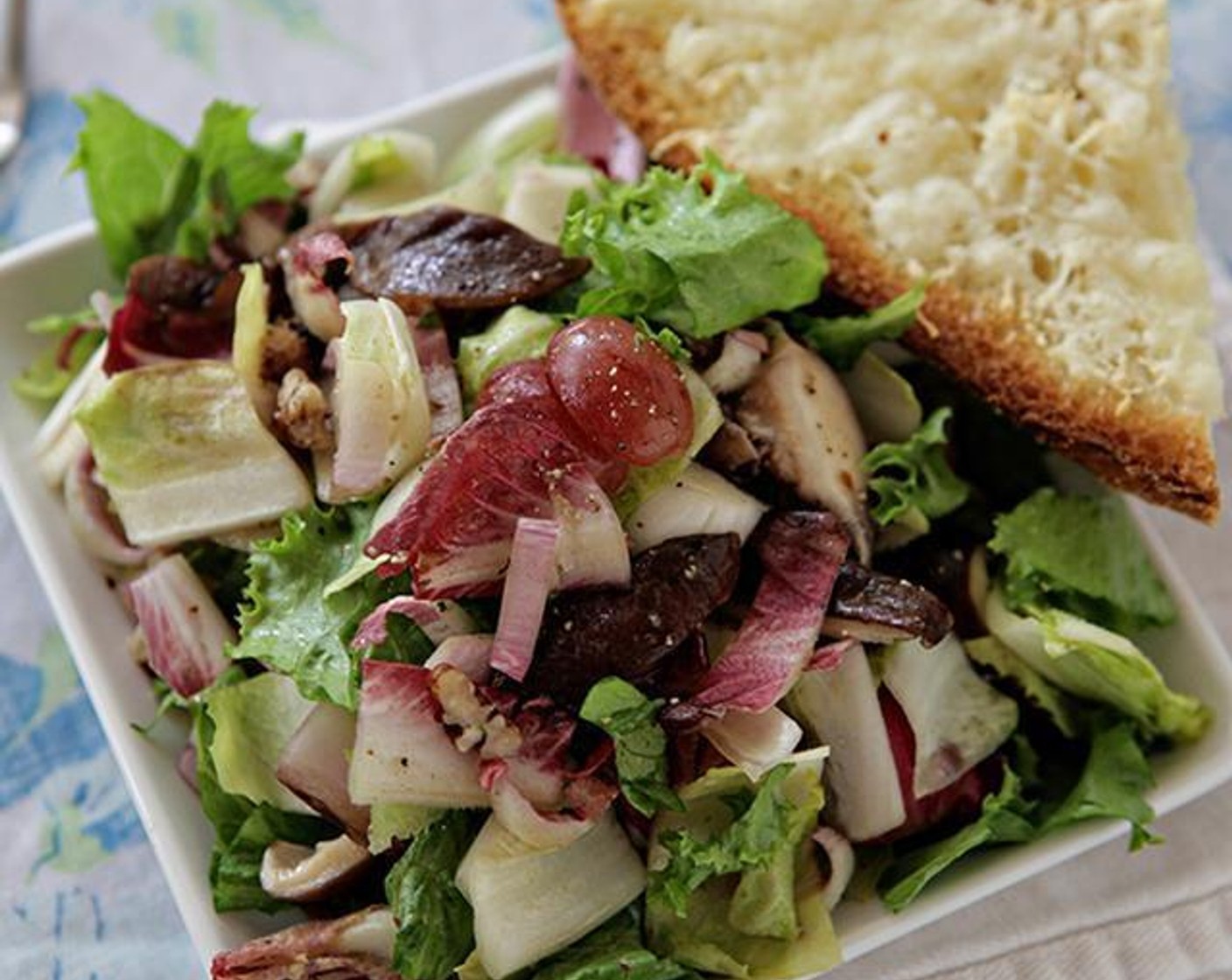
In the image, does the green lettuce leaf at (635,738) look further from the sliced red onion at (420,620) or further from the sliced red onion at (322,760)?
the sliced red onion at (322,760)

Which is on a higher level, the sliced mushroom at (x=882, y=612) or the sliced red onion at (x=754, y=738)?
the sliced mushroom at (x=882, y=612)

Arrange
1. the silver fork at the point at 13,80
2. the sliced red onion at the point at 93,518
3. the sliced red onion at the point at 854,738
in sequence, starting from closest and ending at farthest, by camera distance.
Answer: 1. the sliced red onion at the point at 854,738
2. the sliced red onion at the point at 93,518
3. the silver fork at the point at 13,80

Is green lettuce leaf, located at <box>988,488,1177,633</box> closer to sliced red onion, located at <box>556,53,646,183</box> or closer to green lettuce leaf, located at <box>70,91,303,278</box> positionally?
sliced red onion, located at <box>556,53,646,183</box>

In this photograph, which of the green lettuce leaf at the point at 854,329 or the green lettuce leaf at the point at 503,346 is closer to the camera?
the green lettuce leaf at the point at 503,346

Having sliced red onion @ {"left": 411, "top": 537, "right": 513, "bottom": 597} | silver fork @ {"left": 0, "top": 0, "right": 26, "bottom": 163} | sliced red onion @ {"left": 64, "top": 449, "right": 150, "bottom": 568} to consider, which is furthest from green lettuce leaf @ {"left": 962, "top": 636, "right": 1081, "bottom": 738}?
silver fork @ {"left": 0, "top": 0, "right": 26, "bottom": 163}

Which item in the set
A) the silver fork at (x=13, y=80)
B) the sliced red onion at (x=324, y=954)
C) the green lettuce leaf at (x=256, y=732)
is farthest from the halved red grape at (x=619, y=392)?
the silver fork at (x=13, y=80)

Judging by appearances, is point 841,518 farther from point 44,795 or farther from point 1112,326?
point 44,795

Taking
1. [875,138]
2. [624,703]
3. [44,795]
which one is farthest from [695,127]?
[44,795]
